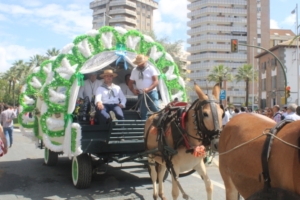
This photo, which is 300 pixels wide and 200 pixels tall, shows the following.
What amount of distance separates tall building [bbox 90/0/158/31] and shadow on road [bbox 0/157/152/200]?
3530 inches

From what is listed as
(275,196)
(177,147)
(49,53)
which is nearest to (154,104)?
(177,147)

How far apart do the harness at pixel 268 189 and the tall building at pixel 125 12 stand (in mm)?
95805

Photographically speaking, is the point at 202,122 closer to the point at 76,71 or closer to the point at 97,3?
the point at 76,71

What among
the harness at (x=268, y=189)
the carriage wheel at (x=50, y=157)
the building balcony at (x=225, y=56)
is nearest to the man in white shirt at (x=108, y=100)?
the carriage wheel at (x=50, y=157)

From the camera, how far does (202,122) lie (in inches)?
192

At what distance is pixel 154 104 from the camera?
7312mm

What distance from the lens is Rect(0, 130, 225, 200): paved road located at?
22.6ft

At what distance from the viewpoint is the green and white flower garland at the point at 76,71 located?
23.0ft

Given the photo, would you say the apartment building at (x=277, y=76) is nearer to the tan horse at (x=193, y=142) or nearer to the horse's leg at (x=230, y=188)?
the tan horse at (x=193, y=142)

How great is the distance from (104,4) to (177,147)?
4027 inches

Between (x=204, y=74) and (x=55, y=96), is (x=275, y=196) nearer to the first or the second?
(x=55, y=96)

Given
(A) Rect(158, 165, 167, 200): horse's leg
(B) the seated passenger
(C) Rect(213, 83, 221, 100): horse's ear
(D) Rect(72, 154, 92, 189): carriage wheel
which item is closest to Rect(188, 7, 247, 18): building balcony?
(B) the seated passenger

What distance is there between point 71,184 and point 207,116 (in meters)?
4.31

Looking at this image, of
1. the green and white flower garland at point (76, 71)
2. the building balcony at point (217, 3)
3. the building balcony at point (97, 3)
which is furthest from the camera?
the building balcony at point (97, 3)
